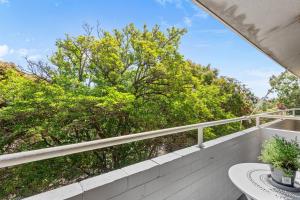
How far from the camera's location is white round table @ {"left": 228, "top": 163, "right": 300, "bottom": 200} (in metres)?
1.70

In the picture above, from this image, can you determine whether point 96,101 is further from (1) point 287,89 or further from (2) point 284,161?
(1) point 287,89

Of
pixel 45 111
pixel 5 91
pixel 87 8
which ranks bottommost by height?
pixel 45 111

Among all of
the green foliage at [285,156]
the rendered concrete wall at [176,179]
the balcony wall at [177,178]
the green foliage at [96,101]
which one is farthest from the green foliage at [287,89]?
the green foliage at [285,156]

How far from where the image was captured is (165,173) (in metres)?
1.89

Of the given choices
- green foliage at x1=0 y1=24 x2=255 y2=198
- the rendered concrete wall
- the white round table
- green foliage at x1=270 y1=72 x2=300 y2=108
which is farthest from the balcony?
green foliage at x1=270 y1=72 x2=300 y2=108

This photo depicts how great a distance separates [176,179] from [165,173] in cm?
20

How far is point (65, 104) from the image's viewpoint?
5.99 metres

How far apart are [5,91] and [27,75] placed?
1.64 m

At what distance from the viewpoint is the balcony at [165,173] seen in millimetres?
1263

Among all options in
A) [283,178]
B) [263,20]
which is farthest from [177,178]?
[263,20]

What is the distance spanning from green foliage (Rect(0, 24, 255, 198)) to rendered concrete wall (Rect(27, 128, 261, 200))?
407 cm

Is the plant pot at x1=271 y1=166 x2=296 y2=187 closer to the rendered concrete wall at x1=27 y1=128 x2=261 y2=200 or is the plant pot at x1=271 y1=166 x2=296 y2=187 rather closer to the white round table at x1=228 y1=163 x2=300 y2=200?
the white round table at x1=228 y1=163 x2=300 y2=200

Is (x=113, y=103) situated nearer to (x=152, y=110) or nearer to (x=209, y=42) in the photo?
(x=152, y=110)

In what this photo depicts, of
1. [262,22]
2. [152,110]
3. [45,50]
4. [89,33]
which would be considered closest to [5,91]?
[45,50]
